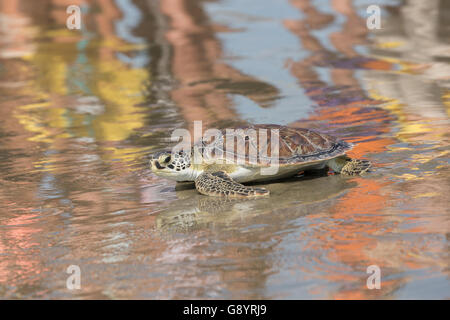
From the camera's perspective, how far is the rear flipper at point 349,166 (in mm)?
7441

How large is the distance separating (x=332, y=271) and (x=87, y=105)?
8.79m

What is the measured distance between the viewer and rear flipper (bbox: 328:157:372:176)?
744cm

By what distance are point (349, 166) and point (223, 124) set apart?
3.71 meters

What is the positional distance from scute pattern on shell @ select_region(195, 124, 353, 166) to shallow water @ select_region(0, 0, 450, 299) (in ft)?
1.06

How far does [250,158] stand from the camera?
7223mm

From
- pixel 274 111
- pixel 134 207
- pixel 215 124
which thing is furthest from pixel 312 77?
pixel 134 207
